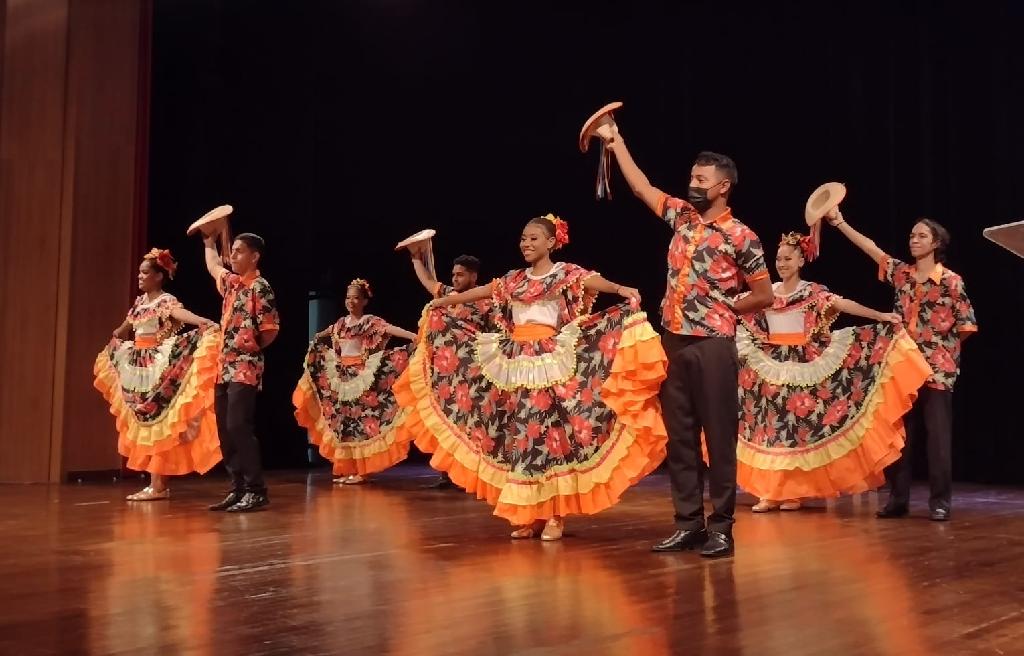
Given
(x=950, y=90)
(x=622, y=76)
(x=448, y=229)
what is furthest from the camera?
(x=448, y=229)

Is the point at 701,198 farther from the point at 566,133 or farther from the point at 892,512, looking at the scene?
the point at 566,133

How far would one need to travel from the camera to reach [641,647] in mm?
2416

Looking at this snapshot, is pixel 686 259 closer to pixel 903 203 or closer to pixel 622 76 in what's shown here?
pixel 903 203

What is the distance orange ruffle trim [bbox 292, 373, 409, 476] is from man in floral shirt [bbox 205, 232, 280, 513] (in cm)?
202

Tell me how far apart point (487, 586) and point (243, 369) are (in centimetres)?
265

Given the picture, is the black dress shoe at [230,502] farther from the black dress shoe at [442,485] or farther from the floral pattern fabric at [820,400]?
the floral pattern fabric at [820,400]

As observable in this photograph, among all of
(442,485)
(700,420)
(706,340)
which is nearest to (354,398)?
(442,485)

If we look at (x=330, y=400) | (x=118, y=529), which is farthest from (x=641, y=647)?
(x=330, y=400)

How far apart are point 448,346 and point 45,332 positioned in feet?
12.7

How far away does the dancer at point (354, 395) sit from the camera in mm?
7688

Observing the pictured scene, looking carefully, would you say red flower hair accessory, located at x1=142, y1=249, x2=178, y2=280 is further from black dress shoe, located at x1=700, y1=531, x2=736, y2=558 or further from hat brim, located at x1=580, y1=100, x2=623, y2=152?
black dress shoe, located at x1=700, y1=531, x2=736, y2=558

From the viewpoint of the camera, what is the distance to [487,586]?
127 inches

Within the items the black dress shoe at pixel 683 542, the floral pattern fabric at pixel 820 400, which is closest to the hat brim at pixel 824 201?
the floral pattern fabric at pixel 820 400

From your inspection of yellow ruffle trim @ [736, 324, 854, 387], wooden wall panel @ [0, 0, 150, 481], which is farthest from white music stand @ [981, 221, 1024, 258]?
wooden wall panel @ [0, 0, 150, 481]
